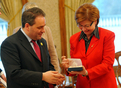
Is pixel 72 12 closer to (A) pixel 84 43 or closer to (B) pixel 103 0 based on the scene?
(B) pixel 103 0

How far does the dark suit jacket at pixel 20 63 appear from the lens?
61.0 inches

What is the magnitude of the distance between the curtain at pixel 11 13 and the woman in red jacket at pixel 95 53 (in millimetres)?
4126

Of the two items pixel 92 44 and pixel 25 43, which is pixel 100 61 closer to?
pixel 92 44

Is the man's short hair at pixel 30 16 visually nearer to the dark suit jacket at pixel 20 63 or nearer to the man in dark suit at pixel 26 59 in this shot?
the man in dark suit at pixel 26 59

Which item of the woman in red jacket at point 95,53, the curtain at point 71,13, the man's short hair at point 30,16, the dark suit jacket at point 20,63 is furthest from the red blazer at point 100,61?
the curtain at point 71,13

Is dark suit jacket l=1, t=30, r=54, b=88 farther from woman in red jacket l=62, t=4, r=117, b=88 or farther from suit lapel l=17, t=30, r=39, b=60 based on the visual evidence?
woman in red jacket l=62, t=4, r=117, b=88

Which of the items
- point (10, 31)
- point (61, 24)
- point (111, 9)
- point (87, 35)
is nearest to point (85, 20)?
point (87, 35)

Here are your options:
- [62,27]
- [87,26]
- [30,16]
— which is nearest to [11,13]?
[62,27]

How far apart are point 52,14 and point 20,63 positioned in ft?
14.1

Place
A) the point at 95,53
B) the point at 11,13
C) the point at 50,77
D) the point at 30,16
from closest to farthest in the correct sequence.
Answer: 1. the point at 50,77
2. the point at 30,16
3. the point at 95,53
4. the point at 11,13

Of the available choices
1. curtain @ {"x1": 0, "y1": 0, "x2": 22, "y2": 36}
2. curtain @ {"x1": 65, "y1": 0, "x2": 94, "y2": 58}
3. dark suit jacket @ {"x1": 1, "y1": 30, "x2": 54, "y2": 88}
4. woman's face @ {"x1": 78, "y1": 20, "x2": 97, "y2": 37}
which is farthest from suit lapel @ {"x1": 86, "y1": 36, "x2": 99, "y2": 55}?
curtain @ {"x1": 0, "y1": 0, "x2": 22, "y2": 36}

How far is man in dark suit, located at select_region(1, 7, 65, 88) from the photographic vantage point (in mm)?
1556

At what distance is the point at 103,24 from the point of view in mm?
6102

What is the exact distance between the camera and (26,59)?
1.64m
